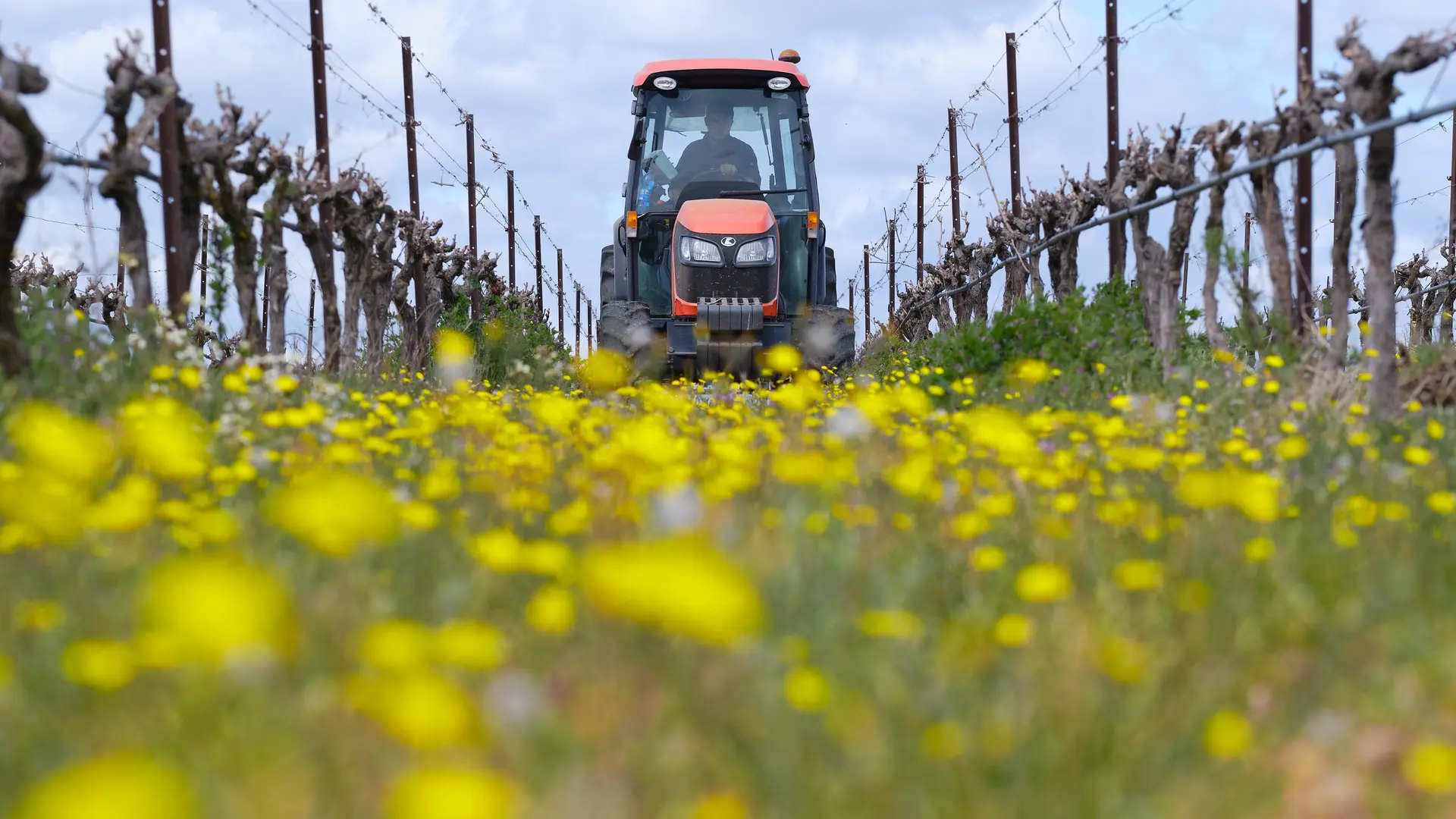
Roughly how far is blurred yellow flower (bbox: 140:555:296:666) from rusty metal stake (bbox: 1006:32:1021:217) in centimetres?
1870

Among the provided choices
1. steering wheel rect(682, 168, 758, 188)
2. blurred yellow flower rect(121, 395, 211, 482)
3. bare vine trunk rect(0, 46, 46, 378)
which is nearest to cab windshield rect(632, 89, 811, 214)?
steering wheel rect(682, 168, 758, 188)

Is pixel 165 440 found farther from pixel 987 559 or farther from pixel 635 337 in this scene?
pixel 635 337

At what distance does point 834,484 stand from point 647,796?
1766 mm

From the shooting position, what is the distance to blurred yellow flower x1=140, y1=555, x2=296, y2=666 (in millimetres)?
Answer: 1521

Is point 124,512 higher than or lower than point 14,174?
lower

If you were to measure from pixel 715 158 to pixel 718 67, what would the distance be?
0.97 metres

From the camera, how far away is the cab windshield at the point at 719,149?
12609mm

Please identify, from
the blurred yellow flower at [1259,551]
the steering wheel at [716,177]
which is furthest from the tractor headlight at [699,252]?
the blurred yellow flower at [1259,551]

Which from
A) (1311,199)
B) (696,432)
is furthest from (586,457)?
(1311,199)

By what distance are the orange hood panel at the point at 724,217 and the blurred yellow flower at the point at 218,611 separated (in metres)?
10.5

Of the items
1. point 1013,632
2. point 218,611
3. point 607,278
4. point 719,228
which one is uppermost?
point 719,228

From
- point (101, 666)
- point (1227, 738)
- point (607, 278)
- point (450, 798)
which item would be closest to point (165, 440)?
point (101, 666)

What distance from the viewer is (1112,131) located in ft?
47.5

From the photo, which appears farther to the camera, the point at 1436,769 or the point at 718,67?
the point at 718,67
